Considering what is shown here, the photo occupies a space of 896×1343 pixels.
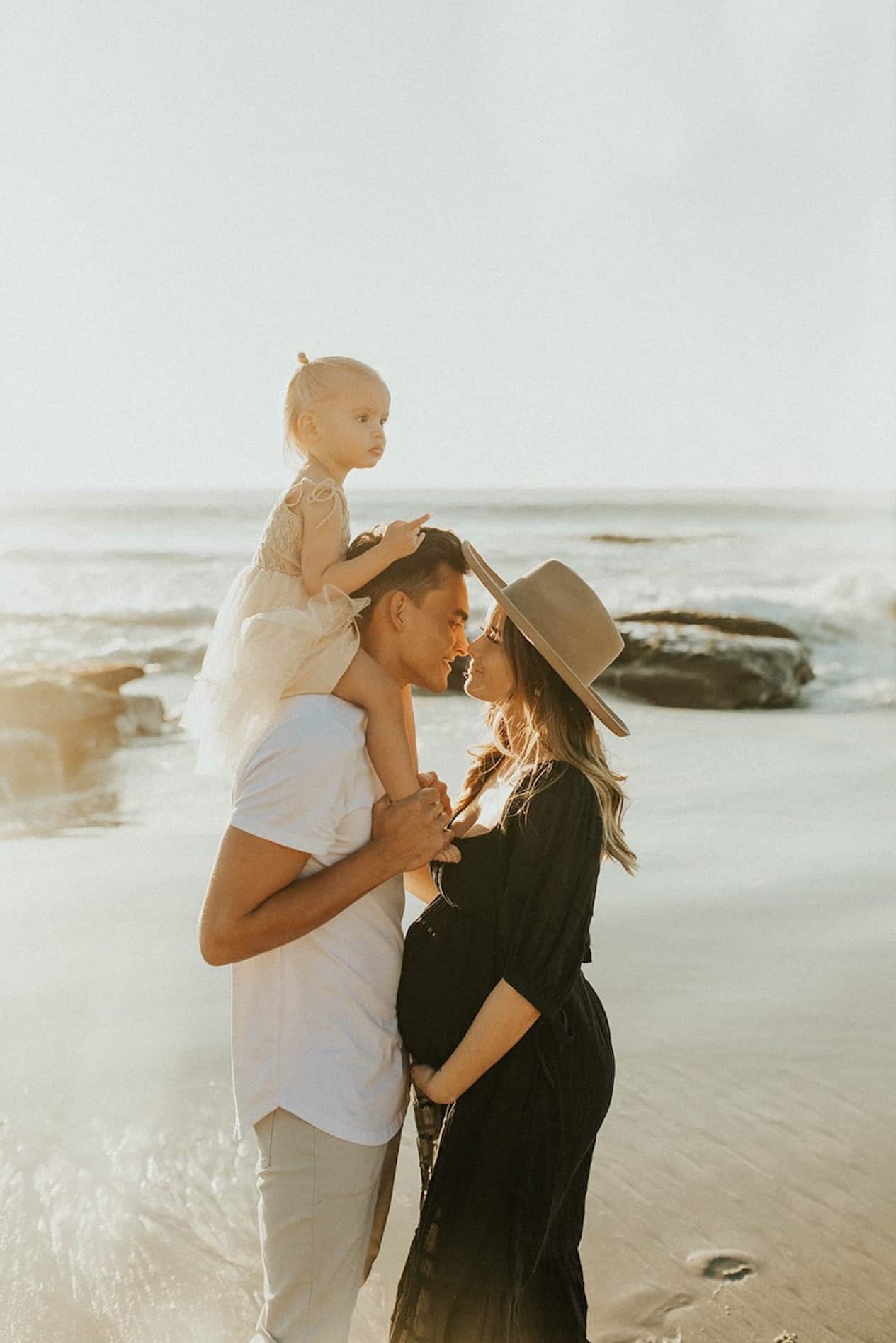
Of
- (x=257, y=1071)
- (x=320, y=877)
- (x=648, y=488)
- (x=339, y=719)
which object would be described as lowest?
(x=648, y=488)

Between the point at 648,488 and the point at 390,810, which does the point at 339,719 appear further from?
the point at 648,488

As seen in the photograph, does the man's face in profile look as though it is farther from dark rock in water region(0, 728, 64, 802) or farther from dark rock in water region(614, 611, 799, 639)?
dark rock in water region(614, 611, 799, 639)

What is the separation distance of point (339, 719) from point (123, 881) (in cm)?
425

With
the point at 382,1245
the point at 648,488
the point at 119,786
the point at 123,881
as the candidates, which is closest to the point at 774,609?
the point at 119,786

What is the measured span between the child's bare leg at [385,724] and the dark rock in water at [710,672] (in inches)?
368

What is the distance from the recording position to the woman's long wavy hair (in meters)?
2.69

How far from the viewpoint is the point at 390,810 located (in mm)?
2572

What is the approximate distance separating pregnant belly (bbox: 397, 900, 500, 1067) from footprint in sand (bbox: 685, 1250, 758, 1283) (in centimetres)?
135

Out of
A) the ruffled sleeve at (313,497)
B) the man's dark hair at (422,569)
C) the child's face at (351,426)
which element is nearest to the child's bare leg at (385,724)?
the man's dark hair at (422,569)

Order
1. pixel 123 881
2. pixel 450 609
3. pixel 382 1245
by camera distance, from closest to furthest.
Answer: pixel 450 609 < pixel 382 1245 < pixel 123 881

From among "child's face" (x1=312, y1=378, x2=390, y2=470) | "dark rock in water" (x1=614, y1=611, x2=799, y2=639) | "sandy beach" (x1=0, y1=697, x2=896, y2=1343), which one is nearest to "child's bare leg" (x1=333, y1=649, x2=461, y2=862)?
"child's face" (x1=312, y1=378, x2=390, y2=470)

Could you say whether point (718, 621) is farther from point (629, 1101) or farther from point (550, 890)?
point (550, 890)

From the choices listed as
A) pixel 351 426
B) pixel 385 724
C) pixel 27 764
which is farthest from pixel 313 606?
pixel 27 764

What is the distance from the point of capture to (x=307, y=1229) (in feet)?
7.99
